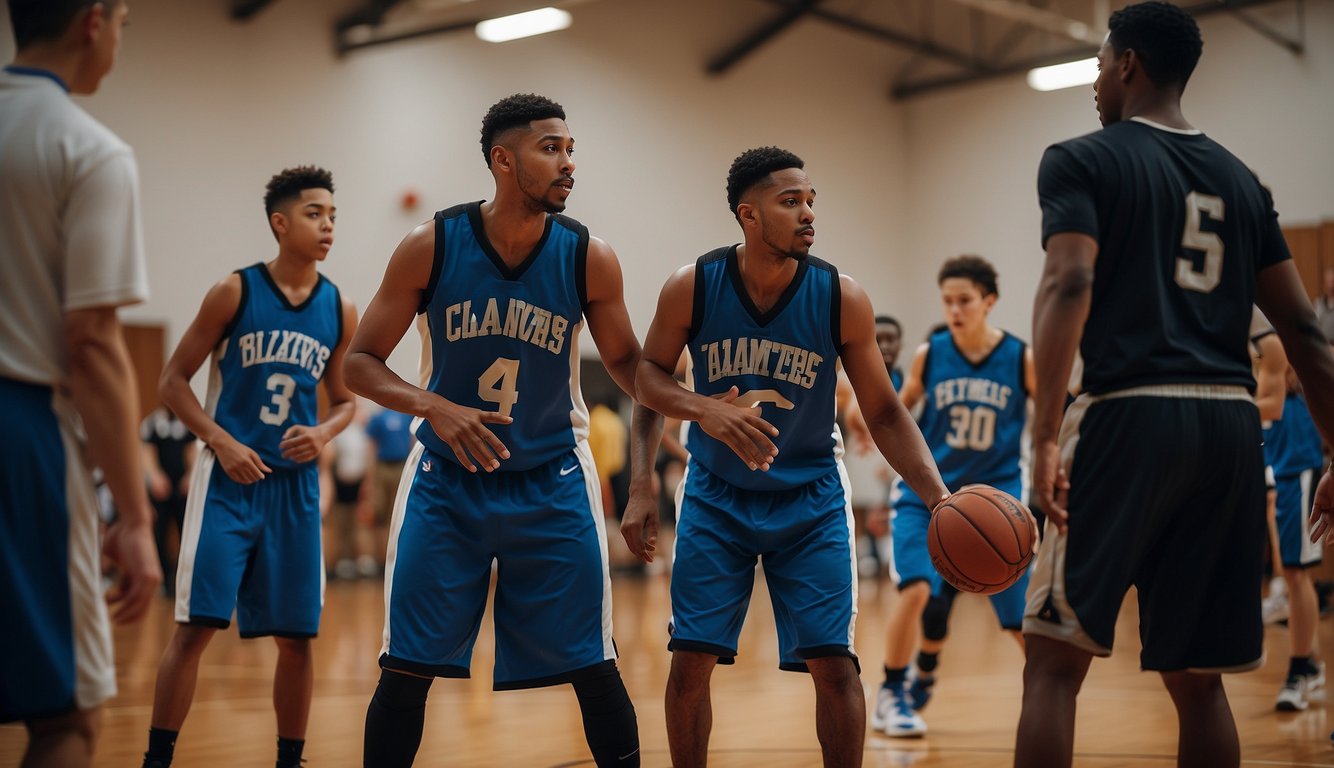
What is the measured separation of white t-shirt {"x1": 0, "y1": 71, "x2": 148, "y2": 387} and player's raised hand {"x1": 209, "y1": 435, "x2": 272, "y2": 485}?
2081 mm

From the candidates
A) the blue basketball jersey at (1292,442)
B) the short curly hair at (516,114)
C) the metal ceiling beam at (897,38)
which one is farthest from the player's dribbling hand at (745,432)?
the metal ceiling beam at (897,38)

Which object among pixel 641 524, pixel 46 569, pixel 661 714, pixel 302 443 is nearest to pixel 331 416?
pixel 302 443

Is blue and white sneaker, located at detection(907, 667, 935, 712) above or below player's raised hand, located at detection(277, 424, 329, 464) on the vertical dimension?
below

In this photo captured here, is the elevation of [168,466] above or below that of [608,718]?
above

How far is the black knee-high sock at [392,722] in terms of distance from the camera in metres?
3.79

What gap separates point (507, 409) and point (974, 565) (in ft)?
4.69

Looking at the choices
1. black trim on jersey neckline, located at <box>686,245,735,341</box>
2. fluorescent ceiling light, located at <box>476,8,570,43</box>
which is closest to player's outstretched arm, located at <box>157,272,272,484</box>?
black trim on jersey neckline, located at <box>686,245,735,341</box>

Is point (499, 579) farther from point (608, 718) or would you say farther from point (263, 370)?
point (263, 370)

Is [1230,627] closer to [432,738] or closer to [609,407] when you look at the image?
[432,738]

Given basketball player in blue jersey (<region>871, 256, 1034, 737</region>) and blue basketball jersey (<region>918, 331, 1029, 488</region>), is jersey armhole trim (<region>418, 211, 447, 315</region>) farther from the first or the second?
blue basketball jersey (<region>918, 331, 1029, 488</region>)

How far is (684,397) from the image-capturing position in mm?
3896

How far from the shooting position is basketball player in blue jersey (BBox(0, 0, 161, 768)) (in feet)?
8.48

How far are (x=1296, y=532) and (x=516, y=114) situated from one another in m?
5.18

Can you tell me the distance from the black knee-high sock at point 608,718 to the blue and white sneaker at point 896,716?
7.76 ft
